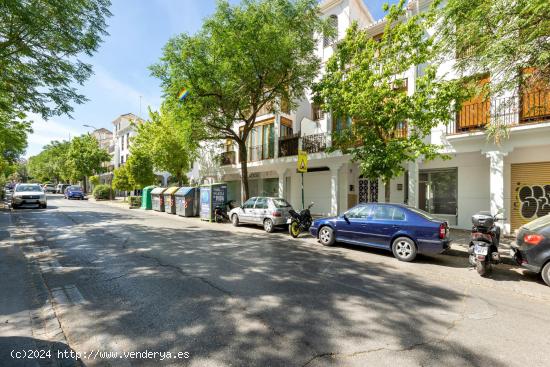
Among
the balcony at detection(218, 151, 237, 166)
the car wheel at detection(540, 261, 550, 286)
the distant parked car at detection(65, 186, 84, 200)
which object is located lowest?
the car wheel at detection(540, 261, 550, 286)

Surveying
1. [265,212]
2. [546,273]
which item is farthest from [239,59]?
[546,273]

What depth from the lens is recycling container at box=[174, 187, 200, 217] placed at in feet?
59.0

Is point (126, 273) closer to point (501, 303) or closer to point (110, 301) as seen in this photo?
point (110, 301)

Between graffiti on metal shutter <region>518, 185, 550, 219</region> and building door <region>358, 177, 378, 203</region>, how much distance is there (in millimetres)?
6299

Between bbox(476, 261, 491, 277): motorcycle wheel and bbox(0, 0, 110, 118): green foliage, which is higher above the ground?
bbox(0, 0, 110, 118): green foliage

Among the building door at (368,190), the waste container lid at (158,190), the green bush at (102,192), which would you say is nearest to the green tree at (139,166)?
the waste container lid at (158,190)

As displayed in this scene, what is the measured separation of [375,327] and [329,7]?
63.1ft

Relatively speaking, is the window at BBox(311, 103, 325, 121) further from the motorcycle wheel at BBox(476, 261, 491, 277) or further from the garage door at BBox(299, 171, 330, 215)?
the motorcycle wheel at BBox(476, 261, 491, 277)

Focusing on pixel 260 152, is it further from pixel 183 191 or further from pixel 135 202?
pixel 135 202

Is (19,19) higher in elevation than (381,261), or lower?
higher

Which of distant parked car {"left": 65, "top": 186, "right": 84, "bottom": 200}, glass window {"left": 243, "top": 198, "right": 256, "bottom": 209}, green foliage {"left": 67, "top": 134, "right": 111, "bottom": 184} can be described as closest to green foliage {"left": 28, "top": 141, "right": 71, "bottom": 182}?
green foliage {"left": 67, "top": 134, "right": 111, "bottom": 184}

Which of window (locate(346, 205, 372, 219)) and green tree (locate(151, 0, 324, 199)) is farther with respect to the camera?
green tree (locate(151, 0, 324, 199))

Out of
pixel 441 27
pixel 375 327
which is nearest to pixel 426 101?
pixel 441 27

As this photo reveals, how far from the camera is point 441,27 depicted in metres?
8.41
